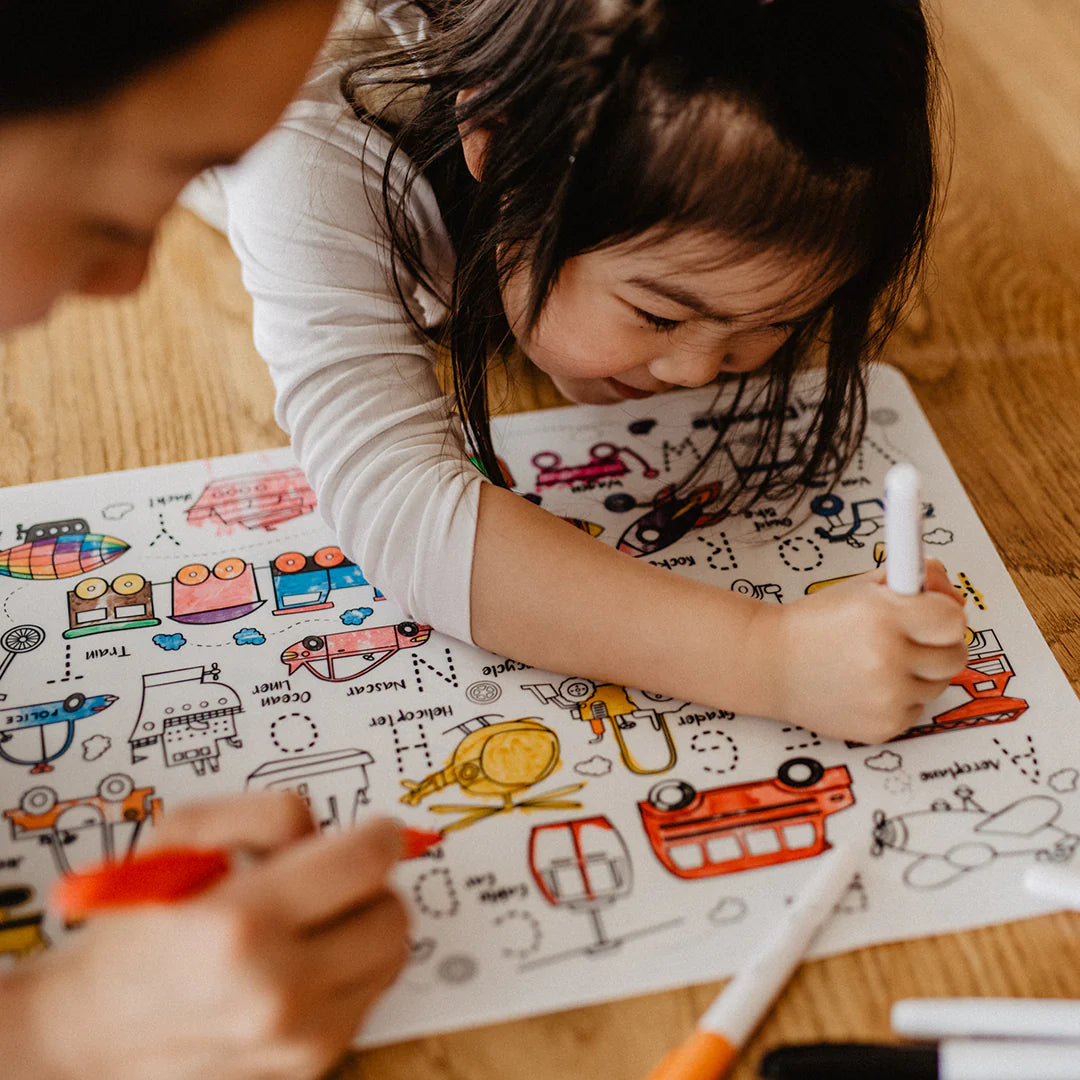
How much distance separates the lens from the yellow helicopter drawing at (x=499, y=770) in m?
0.43

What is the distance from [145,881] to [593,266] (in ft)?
0.96

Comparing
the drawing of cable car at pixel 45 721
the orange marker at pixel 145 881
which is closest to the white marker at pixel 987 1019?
the orange marker at pixel 145 881

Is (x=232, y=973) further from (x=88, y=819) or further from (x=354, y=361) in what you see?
(x=354, y=361)

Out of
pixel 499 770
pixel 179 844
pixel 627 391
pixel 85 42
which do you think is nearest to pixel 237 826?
pixel 179 844

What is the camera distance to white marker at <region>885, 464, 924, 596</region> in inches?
15.3

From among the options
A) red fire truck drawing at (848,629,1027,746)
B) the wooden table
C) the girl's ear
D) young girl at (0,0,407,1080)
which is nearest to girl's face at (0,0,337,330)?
young girl at (0,0,407,1080)

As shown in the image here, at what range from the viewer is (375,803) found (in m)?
0.43

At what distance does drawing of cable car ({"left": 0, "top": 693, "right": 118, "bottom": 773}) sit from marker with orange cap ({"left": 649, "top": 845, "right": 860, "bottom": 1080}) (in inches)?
10.0

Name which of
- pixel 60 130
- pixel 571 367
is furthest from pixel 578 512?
pixel 60 130

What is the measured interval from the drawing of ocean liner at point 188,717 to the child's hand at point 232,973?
0.11 metres

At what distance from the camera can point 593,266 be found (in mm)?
478

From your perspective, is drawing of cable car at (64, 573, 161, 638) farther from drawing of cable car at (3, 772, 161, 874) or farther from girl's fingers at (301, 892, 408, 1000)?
girl's fingers at (301, 892, 408, 1000)

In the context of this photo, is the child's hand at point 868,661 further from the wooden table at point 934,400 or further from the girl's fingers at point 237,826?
the girl's fingers at point 237,826

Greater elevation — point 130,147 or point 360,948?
point 130,147
